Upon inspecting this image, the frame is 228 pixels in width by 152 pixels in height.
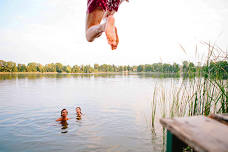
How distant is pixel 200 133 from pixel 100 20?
6.52ft

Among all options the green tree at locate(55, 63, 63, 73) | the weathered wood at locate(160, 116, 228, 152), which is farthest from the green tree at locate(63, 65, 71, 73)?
the weathered wood at locate(160, 116, 228, 152)

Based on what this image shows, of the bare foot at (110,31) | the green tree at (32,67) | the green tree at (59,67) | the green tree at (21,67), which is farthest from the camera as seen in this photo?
the green tree at (59,67)

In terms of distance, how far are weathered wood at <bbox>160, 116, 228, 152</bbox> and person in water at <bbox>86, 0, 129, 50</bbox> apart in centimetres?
119

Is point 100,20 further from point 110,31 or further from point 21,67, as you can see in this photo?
point 21,67

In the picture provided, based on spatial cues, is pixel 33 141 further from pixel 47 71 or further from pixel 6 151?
pixel 47 71

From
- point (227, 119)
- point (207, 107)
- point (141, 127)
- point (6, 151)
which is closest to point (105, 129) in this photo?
point (141, 127)

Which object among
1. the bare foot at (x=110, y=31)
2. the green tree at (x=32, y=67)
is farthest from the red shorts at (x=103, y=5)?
the green tree at (x=32, y=67)

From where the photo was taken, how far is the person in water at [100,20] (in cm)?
221

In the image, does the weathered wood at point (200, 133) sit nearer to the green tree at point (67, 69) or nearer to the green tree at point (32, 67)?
the green tree at point (32, 67)

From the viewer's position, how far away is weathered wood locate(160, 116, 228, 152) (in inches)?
42.1

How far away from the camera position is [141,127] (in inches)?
392

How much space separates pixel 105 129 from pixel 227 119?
29.1 ft

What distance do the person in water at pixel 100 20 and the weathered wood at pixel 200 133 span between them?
119 centimetres

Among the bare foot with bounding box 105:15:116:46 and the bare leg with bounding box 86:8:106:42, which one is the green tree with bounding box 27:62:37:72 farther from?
the bare foot with bounding box 105:15:116:46
